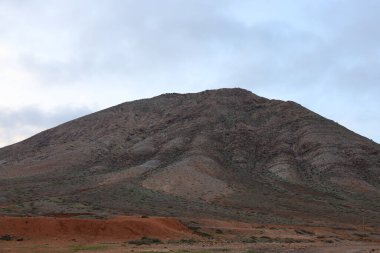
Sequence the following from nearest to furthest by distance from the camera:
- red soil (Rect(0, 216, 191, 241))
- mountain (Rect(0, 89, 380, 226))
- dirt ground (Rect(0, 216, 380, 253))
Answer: dirt ground (Rect(0, 216, 380, 253))
red soil (Rect(0, 216, 191, 241))
mountain (Rect(0, 89, 380, 226))

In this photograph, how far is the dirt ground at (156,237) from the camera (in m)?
29.1

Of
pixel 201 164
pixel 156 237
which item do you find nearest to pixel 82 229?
pixel 156 237

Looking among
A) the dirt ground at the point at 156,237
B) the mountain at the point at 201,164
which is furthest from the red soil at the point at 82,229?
the mountain at the point at 201,164

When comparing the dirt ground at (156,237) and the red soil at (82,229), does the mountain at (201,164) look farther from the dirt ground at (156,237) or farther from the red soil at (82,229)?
the red soil at (82,229)

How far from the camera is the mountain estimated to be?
52.9m

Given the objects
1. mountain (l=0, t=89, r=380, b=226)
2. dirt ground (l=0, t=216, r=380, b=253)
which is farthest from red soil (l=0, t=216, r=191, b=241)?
mountain (l=0, t=89, r=380, b=226)

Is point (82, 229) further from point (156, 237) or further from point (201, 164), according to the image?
point (201, 164)

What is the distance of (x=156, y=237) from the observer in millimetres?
34625

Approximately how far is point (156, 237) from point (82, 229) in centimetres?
487

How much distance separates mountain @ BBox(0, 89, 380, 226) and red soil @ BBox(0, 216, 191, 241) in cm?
774

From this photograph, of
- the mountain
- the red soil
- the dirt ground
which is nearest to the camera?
the dirt ground

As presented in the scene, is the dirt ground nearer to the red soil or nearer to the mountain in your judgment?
the red soil

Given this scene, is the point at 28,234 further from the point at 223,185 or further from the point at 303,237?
the point at 223,185

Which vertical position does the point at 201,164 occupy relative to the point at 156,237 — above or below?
above
